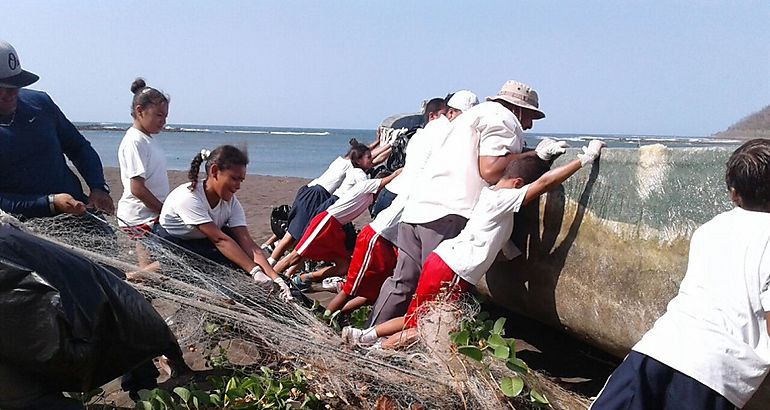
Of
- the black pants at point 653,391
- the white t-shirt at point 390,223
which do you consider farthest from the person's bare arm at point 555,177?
the white t-shirt at point 390,223

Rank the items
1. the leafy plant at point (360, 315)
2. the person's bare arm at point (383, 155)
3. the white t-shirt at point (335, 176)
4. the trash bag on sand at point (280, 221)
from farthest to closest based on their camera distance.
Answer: the trash bag on sand at point (280, 221), the person's bare arm at point (383, 155), the white t-shirt at point (335, 176), the leafy plant at point (360, 315)

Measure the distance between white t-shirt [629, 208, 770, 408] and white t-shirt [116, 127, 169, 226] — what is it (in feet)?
12.2

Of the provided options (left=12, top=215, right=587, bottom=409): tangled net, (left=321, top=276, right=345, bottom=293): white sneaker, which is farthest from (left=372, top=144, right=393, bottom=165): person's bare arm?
(left=12, top=215, right=587, bottom=409): tangled net

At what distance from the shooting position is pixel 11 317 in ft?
8.48

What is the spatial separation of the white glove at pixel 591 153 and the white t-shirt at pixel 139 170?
2.99m

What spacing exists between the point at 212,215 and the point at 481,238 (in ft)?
6.07

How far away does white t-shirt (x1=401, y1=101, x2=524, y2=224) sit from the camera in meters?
4.21

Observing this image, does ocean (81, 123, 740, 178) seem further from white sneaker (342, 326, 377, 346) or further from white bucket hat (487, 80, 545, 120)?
→ white sneaker (342, 326, 377, 346)

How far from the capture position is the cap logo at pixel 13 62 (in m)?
4.05

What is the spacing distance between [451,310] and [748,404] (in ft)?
4.67

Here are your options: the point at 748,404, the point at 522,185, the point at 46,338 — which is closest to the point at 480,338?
the point at 522,185

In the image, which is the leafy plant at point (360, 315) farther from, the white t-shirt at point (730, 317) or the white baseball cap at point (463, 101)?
the white t-shirt at point (730, 317)

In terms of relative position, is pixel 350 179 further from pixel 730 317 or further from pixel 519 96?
pixel 730 317

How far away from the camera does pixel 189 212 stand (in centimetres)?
458
